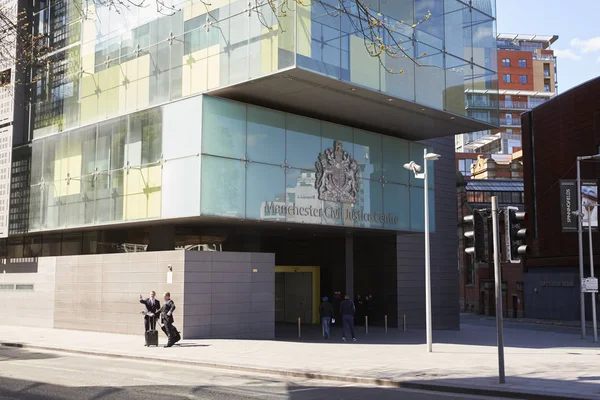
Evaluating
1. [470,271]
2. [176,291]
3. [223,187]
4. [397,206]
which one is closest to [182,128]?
[223,187]

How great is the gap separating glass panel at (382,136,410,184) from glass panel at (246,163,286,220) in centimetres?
664

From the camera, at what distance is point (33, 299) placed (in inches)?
1254

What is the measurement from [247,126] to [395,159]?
29.6 feet

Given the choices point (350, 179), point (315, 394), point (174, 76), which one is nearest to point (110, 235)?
point (174, 76)

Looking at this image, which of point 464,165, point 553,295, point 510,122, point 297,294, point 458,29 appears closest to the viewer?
point 458,29

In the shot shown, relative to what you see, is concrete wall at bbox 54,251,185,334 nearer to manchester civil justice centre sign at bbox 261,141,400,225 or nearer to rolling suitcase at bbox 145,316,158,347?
rolling suitcase at bbox 145,316,158,347

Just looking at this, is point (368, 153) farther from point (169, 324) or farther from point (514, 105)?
point (514, 105)

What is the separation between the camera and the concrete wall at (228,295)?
24688 millimetres

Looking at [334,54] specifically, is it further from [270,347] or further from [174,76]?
[270,347]

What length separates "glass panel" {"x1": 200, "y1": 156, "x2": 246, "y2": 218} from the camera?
24578 millimetres

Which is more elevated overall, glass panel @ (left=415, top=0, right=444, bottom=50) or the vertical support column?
glass panel @ (left=415, top=0, right=444, bottom=50)

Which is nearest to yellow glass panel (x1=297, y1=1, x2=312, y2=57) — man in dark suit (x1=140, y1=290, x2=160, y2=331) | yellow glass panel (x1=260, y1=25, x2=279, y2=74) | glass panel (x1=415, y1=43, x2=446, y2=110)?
yellow glass panel (x1=260, y1=25, x2=279, y2=74)

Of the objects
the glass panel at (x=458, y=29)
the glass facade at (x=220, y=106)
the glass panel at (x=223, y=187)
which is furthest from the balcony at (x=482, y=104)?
the glass panel at (x=223, y=187)

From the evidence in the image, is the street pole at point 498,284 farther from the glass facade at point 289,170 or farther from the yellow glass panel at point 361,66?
the glass facade at point 289,170
